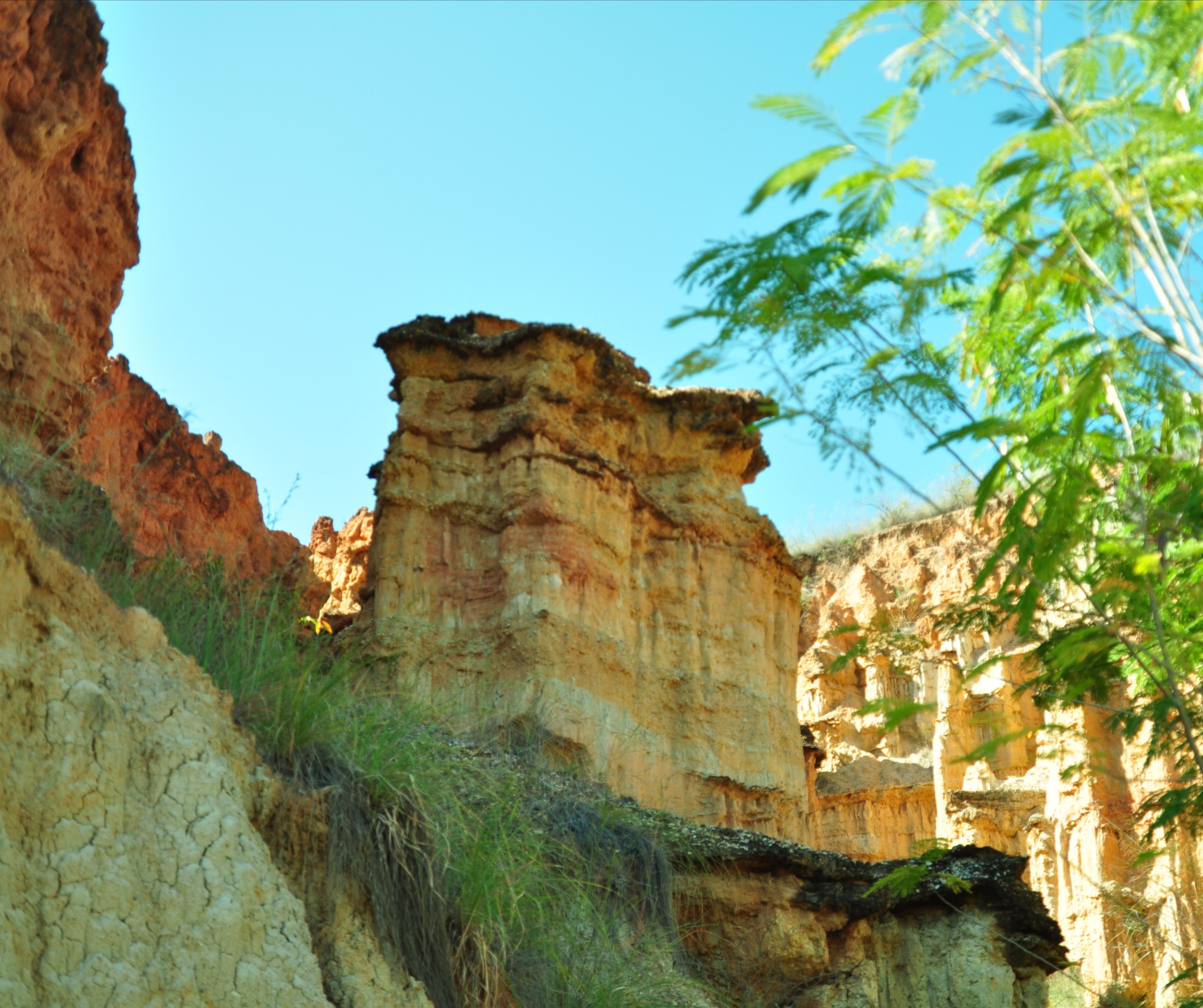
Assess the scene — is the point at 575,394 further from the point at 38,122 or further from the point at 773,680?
the point at 38,122

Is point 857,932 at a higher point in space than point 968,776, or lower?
lower

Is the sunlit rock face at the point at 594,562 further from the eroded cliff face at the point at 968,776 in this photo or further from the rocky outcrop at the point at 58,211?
the rocky outcrop at the point at 58,211

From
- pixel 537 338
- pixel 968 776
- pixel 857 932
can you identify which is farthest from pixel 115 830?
pixel 968 776

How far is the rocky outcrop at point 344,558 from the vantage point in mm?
21031

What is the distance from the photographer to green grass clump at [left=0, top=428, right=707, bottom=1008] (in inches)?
228

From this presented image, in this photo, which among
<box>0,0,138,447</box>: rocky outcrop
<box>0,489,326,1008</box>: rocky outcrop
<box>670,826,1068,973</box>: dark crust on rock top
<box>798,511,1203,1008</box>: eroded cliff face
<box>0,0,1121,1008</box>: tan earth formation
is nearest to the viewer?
<box>0,489,326,1008</box>: rocky outcrop

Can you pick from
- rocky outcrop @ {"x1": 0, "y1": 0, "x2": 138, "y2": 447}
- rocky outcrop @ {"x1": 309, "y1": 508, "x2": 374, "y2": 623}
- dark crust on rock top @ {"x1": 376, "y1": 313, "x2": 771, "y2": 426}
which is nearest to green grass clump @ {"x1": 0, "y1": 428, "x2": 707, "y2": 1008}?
rocky outcrop @ {"x1": 0, "y1": 0, "x2": 138, "y2": 447}

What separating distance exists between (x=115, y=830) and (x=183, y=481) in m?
14.7

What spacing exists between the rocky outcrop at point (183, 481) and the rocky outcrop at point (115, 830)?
974 cm

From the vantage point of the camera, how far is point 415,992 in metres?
5.46

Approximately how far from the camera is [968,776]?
23688 mm

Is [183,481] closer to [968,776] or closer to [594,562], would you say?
[594,562]

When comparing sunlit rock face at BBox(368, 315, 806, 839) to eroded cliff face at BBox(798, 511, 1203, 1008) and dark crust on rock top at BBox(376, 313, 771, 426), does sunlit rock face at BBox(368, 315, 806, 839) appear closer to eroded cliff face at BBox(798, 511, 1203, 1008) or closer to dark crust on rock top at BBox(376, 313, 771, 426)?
dark crust on rock top at BBox(376, 313, 771, 426)

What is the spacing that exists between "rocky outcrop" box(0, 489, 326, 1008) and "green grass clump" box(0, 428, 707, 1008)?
509mm
